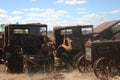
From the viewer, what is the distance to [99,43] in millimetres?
11766

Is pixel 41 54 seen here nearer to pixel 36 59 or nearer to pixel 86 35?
pixel 36 59

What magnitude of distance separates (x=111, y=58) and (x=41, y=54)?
413 cm

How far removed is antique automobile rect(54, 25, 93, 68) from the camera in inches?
579

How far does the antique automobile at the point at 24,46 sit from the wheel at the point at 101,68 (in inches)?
136

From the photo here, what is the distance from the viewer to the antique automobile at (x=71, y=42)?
14712 mm

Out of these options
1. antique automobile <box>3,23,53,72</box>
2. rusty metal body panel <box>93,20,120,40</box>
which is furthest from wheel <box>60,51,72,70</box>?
rusty metal body panel <box>93,20,120,40</box>

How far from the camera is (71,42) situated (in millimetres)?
14703

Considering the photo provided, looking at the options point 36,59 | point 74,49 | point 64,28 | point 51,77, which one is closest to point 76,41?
point 74,49

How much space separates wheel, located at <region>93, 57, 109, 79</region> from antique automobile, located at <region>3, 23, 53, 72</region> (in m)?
3.45

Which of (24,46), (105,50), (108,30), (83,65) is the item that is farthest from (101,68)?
(24,46)

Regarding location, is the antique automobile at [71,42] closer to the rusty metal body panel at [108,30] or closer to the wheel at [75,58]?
the wheel at [75,58]

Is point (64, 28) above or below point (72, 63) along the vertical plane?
above

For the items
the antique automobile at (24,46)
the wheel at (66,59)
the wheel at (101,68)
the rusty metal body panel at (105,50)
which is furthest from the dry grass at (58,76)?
the wheel at (66,59)

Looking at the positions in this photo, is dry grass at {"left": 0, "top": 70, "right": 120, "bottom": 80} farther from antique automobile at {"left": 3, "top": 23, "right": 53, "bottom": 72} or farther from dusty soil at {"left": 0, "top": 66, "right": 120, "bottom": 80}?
antique automobile at {"left": 3, "top": 23, "right": 53, "bottom": 72}
